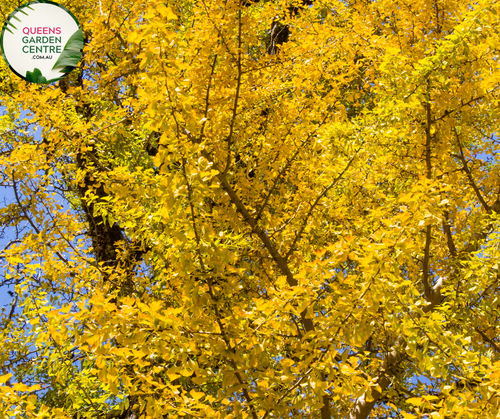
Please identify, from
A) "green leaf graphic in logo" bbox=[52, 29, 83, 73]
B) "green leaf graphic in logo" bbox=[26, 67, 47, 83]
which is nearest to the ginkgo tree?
"green leaf graphic in logo" bbox=[52, 29, 83, 73]

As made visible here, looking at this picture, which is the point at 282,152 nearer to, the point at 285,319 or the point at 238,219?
the point at 238,219

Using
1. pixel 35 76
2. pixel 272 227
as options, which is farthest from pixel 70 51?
pixel 272 227

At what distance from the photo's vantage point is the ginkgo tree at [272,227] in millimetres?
2152

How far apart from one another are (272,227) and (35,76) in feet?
15.7

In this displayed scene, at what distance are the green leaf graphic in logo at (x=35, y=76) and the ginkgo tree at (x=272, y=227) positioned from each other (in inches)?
90.5

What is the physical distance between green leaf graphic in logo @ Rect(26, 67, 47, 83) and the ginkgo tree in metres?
2.30

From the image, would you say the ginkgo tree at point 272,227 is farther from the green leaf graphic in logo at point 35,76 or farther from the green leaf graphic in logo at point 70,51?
the green leaf graphic in logo at point 35,76

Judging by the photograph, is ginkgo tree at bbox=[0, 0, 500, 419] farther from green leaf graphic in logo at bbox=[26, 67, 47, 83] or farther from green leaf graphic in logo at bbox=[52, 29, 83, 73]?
green leaf graphic in logo at bbox=[26, 67, 47, 83]

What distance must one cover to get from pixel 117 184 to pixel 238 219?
39.9 inches

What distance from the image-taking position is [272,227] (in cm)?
384

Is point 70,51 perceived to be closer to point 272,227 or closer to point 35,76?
point 35,76

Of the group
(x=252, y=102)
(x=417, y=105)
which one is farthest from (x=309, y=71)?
(x=417, y=105)

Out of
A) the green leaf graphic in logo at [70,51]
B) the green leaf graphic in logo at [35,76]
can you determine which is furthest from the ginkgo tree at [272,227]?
the green leaf graphic in logo at [35,76]

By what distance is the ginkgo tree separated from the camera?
2152 millimetres
